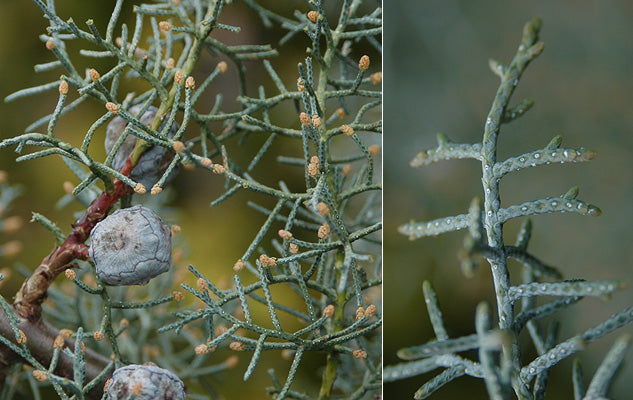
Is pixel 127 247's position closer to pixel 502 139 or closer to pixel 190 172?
pixel 502 139

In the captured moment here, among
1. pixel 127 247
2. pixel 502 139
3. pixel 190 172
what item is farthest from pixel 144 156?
pixel 190 172

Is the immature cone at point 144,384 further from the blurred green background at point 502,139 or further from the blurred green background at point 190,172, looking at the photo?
the blurred green background at point 190,172

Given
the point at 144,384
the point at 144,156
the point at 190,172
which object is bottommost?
the point at 144,384

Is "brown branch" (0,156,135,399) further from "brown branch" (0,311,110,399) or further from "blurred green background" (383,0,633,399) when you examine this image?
"blurred green background" (383,0,633,399)

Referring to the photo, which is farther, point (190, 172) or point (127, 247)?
point (190, 172)

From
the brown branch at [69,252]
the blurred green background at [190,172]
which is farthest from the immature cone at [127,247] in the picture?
Answer: the blurred green background at [190,172]

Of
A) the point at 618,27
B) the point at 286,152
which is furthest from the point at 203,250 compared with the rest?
the point at 618,27
